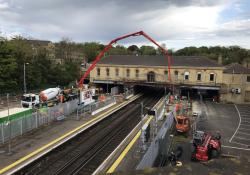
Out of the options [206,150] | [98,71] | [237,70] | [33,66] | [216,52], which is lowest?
[206,150]

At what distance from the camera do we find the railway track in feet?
64.1

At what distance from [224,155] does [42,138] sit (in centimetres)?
1886

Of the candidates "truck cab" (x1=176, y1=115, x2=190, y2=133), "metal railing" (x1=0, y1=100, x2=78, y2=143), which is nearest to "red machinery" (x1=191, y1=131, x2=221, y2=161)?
"truck cab" (x1=176, y1=115, x2=190, y2=133)

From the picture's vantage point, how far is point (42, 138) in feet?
85.0

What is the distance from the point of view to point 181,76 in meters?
58.2

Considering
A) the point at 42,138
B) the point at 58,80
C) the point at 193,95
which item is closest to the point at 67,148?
the point at 42,138

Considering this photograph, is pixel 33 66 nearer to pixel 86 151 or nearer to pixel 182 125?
pixel 86 151

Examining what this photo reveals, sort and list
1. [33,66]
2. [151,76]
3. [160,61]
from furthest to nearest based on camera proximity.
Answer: [160,61] → [151,76] → [33,66]

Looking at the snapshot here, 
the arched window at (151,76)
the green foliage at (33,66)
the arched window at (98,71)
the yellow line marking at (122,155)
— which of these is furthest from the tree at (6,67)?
the yellow line marking at (122,155)

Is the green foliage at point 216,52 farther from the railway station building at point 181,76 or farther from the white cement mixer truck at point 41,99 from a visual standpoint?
the white cement mixer truck at point 41,99

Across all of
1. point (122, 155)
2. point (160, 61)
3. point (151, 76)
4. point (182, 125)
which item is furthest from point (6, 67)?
point (182, 125)

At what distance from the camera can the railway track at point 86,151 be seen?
19547mm

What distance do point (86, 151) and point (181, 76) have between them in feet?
131

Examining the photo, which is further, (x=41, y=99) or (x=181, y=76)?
(x=181, y=76)
